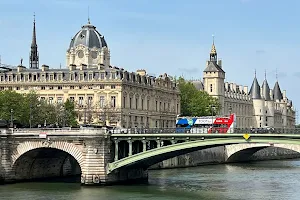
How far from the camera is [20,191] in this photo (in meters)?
60.1

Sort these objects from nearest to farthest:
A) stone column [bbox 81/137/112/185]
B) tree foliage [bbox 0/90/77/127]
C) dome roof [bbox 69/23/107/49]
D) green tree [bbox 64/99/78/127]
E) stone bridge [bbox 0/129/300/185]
Answer: stone bridge [bbox 0/129/300/185] → stone column [bbox 81/137/112/185] → tree foliage [bbox 0/90/77/127] → green tree [bbox 64/99/78/127] → dome roof [bbox 69/23/107/49]

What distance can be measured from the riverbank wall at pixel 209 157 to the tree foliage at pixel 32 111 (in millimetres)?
14613

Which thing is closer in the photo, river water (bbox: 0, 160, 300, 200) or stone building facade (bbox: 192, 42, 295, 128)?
river water (bbox: 0, 160, 300, 200)

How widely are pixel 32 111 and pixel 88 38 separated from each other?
112 ft

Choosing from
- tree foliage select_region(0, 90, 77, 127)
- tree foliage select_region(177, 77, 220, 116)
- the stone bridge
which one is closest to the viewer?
the stone bridge

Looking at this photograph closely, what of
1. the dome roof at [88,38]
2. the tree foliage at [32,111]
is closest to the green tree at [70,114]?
the tree foliage at [32,111]

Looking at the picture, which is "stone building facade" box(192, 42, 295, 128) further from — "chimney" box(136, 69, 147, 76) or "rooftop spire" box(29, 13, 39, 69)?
"rooftop spire" box(29, 13, 39, 69)

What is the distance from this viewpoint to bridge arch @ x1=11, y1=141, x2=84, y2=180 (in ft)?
213

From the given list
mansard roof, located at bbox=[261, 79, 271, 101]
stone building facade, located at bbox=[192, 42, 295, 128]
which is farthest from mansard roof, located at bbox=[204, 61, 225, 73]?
mansard roof, located at bbox=[261, 79, 271, 101]

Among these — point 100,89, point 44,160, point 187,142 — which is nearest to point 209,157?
point 100,89

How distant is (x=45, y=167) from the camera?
71812 millimetres

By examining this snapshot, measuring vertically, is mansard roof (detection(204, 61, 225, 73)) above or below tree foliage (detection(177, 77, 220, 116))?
above

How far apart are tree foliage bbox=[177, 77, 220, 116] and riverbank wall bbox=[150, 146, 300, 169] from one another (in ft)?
47.5

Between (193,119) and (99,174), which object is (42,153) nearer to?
(99,174)
